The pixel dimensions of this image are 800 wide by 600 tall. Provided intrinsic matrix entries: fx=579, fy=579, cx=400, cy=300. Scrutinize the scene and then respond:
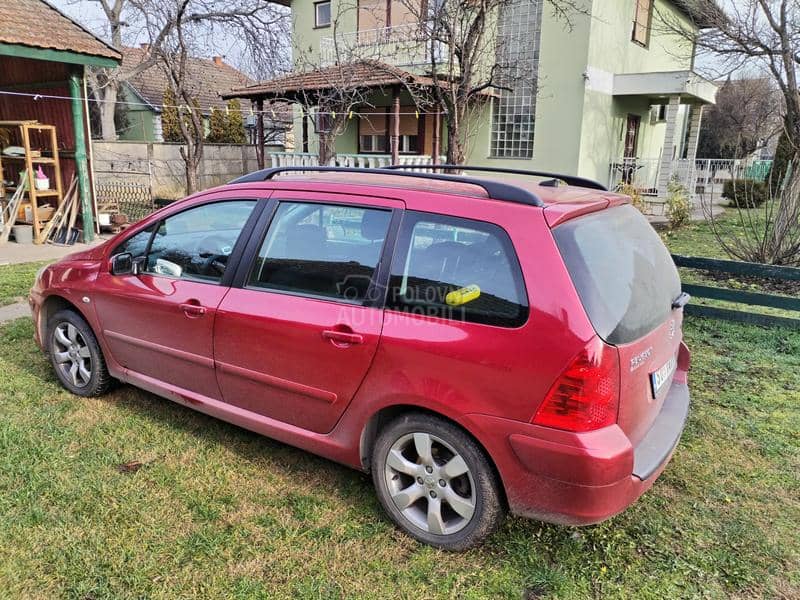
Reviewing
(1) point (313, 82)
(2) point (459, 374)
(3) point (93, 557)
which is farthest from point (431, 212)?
(1) point (313, 82)

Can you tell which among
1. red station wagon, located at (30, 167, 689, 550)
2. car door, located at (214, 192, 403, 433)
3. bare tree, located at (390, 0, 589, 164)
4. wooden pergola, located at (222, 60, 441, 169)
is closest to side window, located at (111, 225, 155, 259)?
red station wagon, located at (30, 167, 689, 550)

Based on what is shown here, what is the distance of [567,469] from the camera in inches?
88.4

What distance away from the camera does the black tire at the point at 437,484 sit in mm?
2482

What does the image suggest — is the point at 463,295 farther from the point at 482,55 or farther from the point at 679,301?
the point at 482,55

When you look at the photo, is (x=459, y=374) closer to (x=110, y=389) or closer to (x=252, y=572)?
(x=252, y=572)

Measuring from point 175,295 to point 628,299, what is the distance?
97.9 inches

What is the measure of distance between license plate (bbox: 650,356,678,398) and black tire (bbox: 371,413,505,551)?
2.75 feet

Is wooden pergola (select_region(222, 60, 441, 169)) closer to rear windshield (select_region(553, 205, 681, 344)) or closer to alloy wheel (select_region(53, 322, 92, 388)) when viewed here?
alloy wheel (select_region(53, 322, 92, 388))

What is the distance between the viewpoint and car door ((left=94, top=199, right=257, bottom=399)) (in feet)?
10.9

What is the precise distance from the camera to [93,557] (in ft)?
8.45

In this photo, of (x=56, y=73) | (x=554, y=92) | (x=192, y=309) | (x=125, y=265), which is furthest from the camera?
(x=554, y=92)

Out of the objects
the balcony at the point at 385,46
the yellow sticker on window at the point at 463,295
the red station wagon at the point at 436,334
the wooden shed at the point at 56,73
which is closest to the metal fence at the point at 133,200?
the wooden shed at the point at 56,73

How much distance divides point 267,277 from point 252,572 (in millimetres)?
1432

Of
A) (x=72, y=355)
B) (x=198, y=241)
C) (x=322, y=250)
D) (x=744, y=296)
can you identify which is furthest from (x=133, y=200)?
(x=744, y=296)
